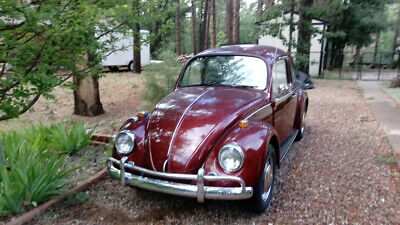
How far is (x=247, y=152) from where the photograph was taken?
2990mm

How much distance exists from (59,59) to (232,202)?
7.85 feet

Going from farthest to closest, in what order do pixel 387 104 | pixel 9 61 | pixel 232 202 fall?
pixel 387 104, pixel 232 202, pixel 9 61

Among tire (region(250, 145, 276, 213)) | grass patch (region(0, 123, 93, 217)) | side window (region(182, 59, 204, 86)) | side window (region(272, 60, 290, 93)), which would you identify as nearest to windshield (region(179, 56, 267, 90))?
side window (region(182, 59, 204, 86))

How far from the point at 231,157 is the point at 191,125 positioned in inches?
23.4

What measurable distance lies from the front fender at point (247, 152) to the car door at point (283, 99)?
1.10 m

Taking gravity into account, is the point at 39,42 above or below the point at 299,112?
above

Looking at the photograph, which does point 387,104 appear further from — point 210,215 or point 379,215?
point 210,215

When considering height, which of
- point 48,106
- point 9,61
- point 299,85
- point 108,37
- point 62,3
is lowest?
point 48,106

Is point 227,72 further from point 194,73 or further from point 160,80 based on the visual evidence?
point 160,80

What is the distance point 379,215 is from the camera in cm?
336

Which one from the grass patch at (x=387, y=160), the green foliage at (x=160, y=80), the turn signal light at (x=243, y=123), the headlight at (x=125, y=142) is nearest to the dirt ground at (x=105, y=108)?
the green foliage at (x=160, y=80)

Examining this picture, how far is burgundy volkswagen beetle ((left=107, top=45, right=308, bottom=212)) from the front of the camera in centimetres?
296

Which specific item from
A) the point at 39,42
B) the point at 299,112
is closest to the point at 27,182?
the point at 39,42

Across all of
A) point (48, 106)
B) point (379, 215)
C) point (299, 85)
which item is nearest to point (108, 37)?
point (299, 85)
